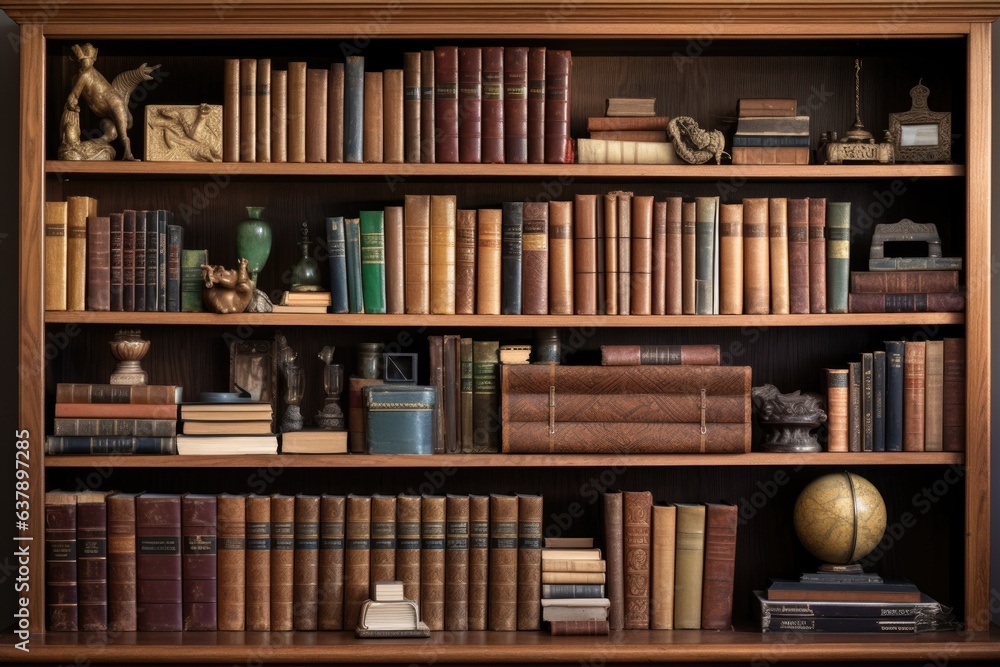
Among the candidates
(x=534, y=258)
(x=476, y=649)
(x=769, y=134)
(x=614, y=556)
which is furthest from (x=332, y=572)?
(x=769, y=134)

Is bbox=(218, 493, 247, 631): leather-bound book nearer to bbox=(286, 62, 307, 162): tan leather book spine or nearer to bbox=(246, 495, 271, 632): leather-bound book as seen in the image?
bbox=(246, 495, 271, 632): leather-bound book

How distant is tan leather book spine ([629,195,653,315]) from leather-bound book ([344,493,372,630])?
2.74ft

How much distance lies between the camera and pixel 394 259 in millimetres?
2643

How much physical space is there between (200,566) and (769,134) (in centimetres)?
179

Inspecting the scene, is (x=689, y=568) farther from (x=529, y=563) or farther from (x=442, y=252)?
(x=442, y=252)

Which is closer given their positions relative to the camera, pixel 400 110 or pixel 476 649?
pixel 476 649

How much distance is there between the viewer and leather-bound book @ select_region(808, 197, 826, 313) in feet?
8.73

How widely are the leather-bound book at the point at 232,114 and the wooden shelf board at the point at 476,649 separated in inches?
46.3

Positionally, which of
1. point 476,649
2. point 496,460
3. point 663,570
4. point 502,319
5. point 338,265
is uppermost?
point 338,265

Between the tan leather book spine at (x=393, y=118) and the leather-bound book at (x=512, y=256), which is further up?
the tan leather book spine at (x=393, y=118)

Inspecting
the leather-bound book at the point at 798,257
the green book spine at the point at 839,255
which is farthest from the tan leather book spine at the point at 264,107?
the green book spine at the point at 839,255

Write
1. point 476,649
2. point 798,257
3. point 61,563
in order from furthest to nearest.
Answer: point 798,257 → point 61,563 → point 476,649

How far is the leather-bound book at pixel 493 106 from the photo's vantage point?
2615 millimetres

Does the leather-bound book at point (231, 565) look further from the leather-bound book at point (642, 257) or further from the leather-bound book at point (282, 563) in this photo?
the leather-bound book at point (642, 257)
